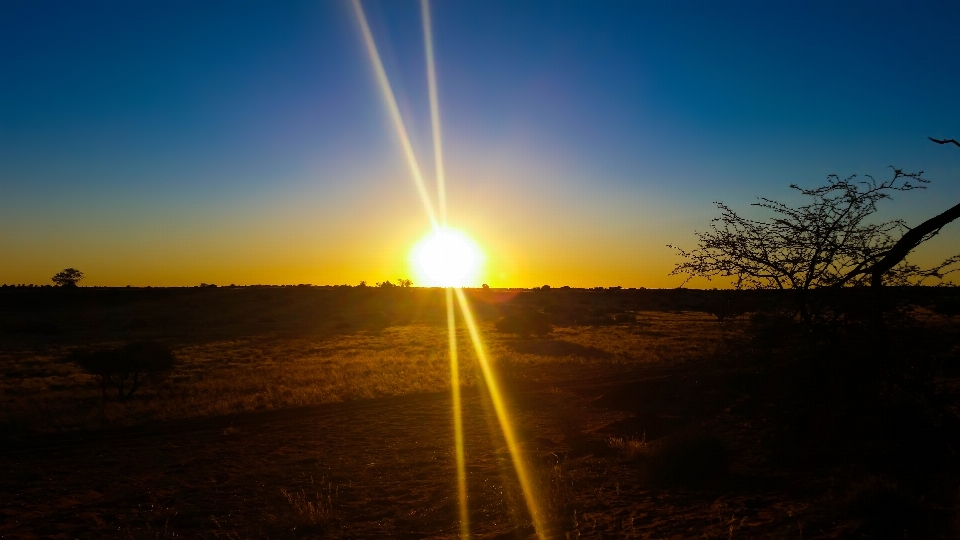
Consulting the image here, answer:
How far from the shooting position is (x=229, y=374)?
1113 inches

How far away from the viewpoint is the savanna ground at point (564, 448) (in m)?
8.06

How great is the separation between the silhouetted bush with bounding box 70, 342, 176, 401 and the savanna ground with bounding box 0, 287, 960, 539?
0.90 meters

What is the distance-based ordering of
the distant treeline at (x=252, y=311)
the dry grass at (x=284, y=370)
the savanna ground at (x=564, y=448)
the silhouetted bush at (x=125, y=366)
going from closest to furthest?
the savanna ground at (x=564, y=448), the dry grass at (x=284, y=370), the silhouetted bush at (x=125, y=366), the distant treeline at (x=252, y=311)

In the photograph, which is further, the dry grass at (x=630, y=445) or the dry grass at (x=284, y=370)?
the dry grass at (x=284, y=370)

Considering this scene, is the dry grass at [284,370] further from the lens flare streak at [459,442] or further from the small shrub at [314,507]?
the small shrub at [314,507]

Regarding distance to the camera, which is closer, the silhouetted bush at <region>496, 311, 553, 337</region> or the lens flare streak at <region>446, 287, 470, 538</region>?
the lens flare streak at <region>446, 287, 470, 538</region>

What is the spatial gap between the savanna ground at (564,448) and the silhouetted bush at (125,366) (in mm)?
904

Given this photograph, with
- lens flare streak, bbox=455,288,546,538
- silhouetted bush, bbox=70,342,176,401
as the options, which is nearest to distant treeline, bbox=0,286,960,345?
silhouetted bush, bbox=70,342,176,401

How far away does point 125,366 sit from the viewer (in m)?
23.3

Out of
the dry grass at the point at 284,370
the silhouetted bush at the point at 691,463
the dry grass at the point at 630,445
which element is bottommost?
the dry grass at the point at 284,370

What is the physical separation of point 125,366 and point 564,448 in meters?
18.0

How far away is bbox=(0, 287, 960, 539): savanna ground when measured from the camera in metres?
8.06

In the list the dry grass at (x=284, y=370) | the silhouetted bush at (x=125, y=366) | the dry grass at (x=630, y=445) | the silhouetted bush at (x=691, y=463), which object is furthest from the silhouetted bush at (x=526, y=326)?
the silhouetted bush at (x=691, y=463)

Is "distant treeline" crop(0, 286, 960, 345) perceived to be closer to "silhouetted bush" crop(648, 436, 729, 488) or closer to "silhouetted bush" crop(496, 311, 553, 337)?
"silhouetted bush" crop(496, 311, 553, 337)
